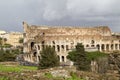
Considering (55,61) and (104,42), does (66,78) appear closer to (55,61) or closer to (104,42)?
(55,61)

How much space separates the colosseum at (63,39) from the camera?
323ft

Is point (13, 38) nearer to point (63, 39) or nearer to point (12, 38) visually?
point (12, 38)

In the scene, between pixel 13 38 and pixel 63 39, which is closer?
pixel 63 39

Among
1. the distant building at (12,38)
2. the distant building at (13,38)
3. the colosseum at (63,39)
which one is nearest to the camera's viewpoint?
the colosseum at (63,39)

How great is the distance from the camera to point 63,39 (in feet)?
328

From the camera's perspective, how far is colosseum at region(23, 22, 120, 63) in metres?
98.3

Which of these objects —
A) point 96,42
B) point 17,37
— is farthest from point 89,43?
point 17,37

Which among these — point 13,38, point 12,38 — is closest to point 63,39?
point 13,38

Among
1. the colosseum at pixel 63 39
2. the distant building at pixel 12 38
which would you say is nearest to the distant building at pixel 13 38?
the distant building at pixel 12 38

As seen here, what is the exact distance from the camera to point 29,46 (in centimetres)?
10788

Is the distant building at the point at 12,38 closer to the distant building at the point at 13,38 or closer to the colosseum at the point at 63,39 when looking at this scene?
the distant building at the point at 13,38

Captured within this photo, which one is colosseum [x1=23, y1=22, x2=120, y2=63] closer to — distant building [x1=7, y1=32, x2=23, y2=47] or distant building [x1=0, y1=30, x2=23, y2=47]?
distant building [x1=0, y1=30, x2=23, y2=47]

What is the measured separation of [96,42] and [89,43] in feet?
7.92

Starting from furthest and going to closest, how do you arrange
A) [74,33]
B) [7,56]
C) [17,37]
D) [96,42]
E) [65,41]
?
1. [17,37]
2. [74,33]
3. [96,42]
4. [65,41]
5. [7,56]
